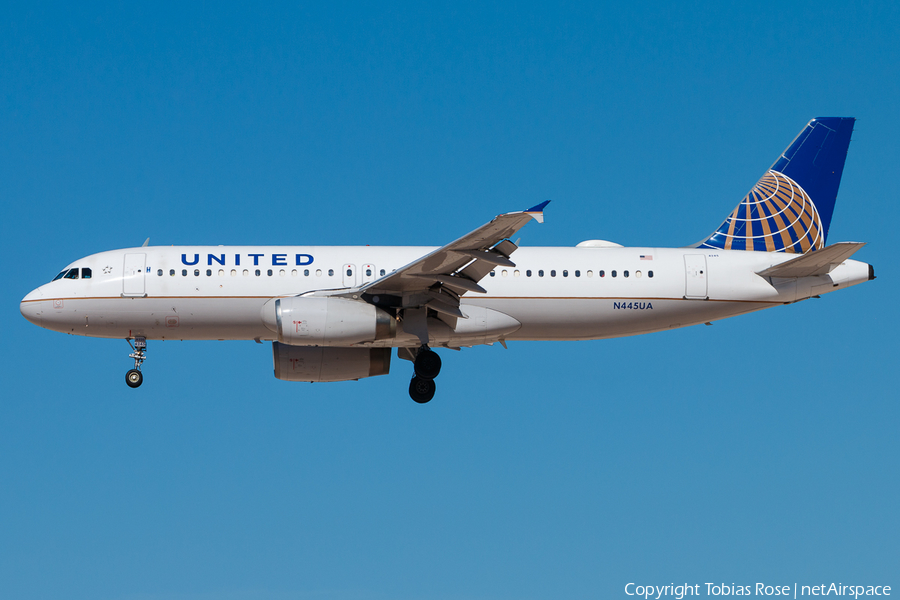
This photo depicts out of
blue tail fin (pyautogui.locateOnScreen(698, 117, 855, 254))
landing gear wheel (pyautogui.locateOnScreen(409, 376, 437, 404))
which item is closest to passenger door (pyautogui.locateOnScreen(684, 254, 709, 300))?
blue tail fin (pyautogui.locateOnScreen(698, 117, 855, 254))

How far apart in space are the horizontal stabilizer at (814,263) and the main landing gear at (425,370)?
32.8 feet

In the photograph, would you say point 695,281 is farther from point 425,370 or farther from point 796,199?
point 425,370

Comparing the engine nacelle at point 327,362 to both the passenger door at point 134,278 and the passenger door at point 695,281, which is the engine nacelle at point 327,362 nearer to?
the passenger door at point 134,278

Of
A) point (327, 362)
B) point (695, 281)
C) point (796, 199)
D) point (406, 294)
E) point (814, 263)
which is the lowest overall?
point (327, 362)

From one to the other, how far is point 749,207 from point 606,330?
715 centimetres

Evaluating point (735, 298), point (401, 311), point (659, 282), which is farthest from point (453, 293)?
point (735, 298)

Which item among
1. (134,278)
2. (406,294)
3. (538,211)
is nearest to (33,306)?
(134,278)

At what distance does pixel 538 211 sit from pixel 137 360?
13848mm

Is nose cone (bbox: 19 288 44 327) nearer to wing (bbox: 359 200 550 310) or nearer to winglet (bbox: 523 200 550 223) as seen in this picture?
wing (bbox: 359 200 550 310)

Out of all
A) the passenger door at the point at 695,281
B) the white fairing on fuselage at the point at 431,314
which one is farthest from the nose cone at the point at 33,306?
the passenger door at the point at 695,281

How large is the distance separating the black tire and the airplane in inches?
1.6

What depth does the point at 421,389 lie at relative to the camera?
29797 millimetres

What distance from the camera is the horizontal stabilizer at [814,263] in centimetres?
2814

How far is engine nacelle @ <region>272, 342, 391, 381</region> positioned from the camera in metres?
30.2
